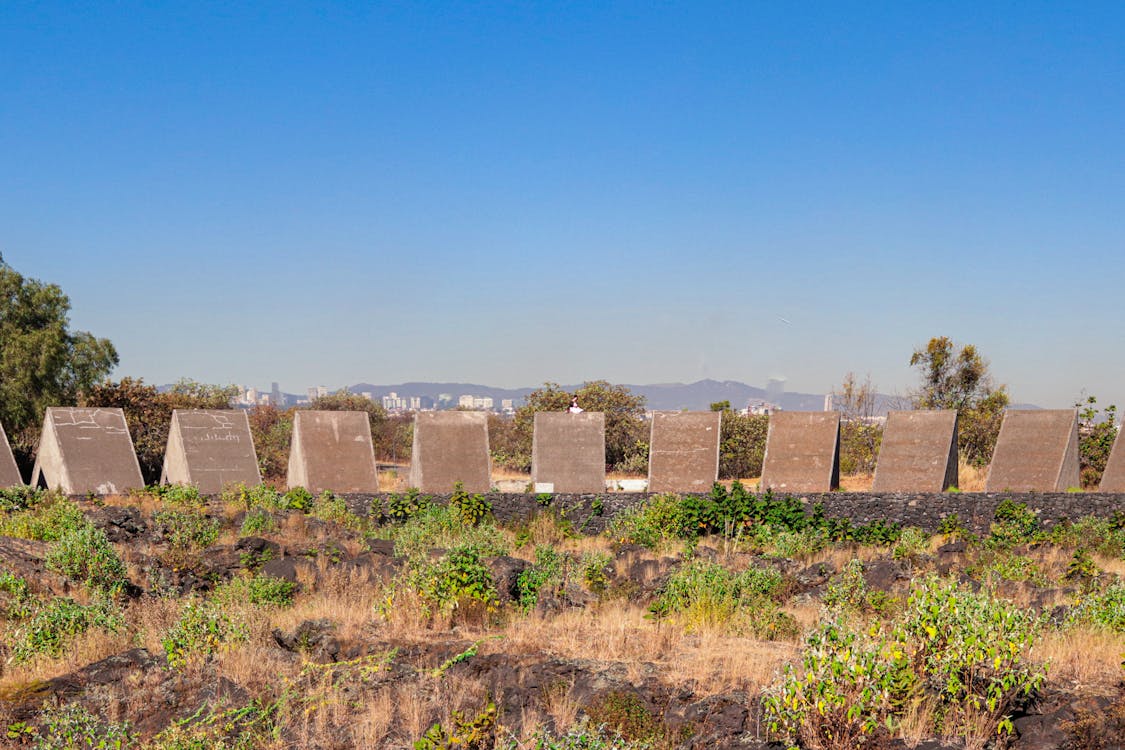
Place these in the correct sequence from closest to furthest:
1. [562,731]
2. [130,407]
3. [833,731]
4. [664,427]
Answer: [833,731] < [562,731] < [664,427] < [130,407]

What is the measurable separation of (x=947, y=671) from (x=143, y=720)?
195 inches

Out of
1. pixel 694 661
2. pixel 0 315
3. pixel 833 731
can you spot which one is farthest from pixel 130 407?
pixel 833 731

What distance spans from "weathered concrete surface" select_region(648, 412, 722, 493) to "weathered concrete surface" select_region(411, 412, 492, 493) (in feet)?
9.72

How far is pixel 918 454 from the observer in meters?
15.6

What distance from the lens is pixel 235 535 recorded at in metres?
12.2

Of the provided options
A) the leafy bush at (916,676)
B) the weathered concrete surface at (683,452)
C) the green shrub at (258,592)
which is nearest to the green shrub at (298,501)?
the green shrub at (258,592)

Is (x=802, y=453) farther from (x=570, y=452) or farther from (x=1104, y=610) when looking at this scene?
(x=1104, y=610)

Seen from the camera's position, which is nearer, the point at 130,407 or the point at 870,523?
the point at 870,523

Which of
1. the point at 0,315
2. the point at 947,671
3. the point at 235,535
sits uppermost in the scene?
the point at 0,315

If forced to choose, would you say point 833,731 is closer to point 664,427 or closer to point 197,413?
point 664,427

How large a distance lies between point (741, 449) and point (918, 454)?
8078mm

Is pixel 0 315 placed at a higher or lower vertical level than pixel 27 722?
higher

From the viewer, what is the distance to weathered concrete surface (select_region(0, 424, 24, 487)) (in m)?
15.3

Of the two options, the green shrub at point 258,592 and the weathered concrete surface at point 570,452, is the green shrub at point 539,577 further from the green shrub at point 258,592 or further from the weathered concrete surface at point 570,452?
the weathered concrete surface at point 570,452
